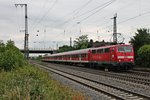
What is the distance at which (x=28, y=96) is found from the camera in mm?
9305

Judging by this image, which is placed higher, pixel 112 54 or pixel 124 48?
pixel 124 48

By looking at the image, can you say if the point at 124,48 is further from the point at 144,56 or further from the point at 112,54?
the point at 144,56

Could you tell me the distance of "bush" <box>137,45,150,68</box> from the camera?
39.5 metres

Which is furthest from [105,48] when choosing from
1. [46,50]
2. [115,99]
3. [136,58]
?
[46,50]

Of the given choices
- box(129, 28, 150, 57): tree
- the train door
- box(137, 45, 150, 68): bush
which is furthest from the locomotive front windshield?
box(129, 28, 150, 57): tree

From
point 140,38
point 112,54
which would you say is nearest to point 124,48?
point 112,54

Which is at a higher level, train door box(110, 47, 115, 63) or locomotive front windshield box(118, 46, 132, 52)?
locomotive front windshield box(118, 46, 132, 52)

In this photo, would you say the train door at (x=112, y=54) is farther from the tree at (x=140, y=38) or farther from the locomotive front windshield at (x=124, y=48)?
the tree at (x=140, y=38)

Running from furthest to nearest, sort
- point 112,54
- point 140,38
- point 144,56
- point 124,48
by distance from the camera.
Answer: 1. point 140,38
2. point 144,56
3. point 124,48
4. point 112,54

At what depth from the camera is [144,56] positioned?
40531 mm

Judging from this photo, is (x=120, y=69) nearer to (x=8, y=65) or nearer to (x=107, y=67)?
(x=107, y=67)

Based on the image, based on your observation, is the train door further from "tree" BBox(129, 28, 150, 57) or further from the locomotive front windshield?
"tree" BBox(129, 28, 150, 57)

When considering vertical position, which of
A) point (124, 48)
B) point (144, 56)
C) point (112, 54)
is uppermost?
point (124, 48)

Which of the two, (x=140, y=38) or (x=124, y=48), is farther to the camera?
(x=140, y=38)
